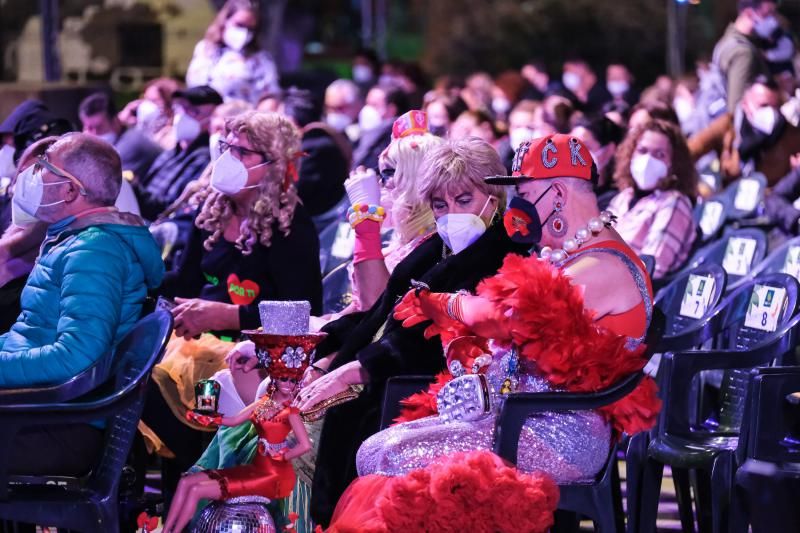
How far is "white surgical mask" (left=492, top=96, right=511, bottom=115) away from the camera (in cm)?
1540

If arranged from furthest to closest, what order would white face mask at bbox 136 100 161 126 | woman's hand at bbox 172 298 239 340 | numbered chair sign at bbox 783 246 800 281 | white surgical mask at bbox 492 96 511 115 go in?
white surgical mask at bbox 492 96 511 115
white face mask at bbox 136 100 161 126
numbered chair sign at bbox 783 246 800 281
woman's hand at bbox 172 298 239 340

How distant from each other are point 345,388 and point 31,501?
3.42ft

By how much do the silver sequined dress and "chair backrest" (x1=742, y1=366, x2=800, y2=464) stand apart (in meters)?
0.51

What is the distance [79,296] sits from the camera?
170 inches

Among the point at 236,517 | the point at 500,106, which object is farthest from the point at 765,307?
the point at 500,106

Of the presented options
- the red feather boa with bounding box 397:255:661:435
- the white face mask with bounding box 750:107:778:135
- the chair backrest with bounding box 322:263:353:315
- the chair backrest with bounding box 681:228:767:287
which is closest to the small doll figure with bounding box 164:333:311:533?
the red feather boa with bounding box 397:255:661:435

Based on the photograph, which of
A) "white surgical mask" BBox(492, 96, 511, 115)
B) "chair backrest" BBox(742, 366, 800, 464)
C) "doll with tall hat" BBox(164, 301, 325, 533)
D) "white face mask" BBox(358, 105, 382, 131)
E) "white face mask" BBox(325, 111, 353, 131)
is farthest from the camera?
"white surgical mask" BBox(492, 96, 511, 115)

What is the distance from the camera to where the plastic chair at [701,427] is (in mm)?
4742

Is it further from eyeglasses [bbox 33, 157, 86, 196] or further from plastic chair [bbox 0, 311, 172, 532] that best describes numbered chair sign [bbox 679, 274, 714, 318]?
eyeglasses [bbox 33, 157, 86, 196]

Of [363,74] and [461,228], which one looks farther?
[363,74]

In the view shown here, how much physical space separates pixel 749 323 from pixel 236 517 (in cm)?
227

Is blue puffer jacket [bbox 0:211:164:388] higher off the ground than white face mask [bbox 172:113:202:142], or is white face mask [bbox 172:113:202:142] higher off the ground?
white face mask [bbox 172:113:202:142]

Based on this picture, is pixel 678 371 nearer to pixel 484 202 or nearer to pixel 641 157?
pixel 484 202

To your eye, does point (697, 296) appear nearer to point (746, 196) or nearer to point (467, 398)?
point (467, 398)
